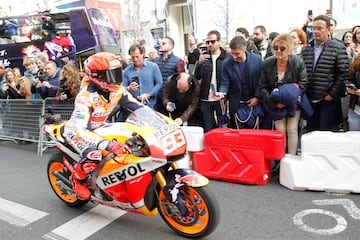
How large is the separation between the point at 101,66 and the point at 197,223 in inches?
67.1

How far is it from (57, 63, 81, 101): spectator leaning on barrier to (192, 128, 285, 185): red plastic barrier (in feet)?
9.03

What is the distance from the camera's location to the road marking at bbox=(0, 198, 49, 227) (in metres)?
4.11

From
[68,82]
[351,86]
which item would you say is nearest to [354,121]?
[351,86]

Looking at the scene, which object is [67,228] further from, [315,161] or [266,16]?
[266,16]

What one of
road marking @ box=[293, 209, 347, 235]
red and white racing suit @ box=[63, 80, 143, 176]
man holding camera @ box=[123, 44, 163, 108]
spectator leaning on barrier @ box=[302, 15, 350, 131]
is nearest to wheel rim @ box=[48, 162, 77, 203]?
red and white racing suit @ box=[63, 80, 143, 176]

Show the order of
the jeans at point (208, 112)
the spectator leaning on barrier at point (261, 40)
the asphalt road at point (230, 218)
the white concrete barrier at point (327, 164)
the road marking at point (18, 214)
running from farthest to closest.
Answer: the spectator leaning on barrier at point (261, 40) < the jeans at point (208, 112) < the white concrete barrier at point (327, 164) < the road marking at point (18, 214) < the asphalt road at point (230, 218)

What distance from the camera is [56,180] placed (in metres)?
4.35

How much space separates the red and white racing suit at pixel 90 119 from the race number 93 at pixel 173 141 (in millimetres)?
490

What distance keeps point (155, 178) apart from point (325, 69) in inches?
113

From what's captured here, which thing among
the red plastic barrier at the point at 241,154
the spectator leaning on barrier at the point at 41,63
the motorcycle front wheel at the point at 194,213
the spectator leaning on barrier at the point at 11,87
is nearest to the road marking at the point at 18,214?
the motorcycle front wheel at the point at 194,213

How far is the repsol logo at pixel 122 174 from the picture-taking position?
3.22 meters

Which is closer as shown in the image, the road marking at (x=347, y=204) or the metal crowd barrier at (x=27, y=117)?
the road marking at (x=347, y=204)

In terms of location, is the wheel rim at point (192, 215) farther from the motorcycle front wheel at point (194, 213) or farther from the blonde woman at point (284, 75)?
the blonde woman at point (284, 75)

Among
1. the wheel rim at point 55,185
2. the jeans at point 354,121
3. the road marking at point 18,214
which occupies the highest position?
the jeans at point 354,121
